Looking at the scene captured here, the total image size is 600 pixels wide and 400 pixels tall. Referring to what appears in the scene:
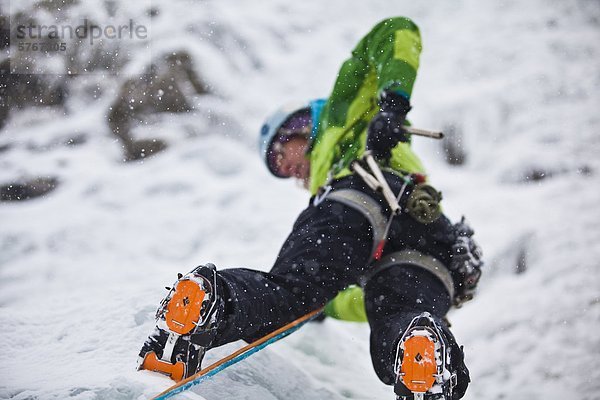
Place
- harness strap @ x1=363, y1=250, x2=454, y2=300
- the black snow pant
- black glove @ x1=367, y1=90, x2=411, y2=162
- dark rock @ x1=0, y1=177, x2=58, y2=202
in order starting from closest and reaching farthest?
the black snow pant → harness strap @ x1=363, y1=250, x2=454, y2=300 → black glove @ x1=367, y1=90, x2=411, y2=162 → dark rock @ x1=0, y1=177, x2=58, y2=202

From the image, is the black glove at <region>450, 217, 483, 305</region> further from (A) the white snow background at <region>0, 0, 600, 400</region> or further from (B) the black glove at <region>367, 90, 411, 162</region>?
(A) the white snow background at <region>0, 0, 600, 400</region>

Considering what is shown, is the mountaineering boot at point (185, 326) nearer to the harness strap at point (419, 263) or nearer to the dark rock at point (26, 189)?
the harness strap at point (419, 263)

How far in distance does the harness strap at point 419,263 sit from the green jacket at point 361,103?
1.16 feet

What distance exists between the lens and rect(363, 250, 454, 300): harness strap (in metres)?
1.82

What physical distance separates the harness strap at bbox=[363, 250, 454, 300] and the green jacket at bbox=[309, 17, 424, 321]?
0.35 metres

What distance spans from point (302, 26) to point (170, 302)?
6533mm

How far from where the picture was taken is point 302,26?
289 inches

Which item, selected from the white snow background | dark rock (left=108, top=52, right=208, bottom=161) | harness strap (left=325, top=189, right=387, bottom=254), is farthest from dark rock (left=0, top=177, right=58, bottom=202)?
harness strap (left=325, top=189, right=387, bottom=254)

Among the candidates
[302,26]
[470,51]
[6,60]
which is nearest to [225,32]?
[302,26]

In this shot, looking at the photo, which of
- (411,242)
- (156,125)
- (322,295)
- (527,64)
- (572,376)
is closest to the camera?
(322,295)

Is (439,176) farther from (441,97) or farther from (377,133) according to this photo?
(377,133)

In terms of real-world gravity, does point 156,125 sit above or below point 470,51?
below

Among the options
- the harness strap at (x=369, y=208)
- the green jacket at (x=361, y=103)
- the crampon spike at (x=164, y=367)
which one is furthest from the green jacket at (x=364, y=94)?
the crampon spike at (x=164, y=367)

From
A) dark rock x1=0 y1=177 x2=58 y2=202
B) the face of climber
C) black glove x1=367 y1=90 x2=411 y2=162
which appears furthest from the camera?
dark rock x1=0 y1=177 x2=58 y2=202
